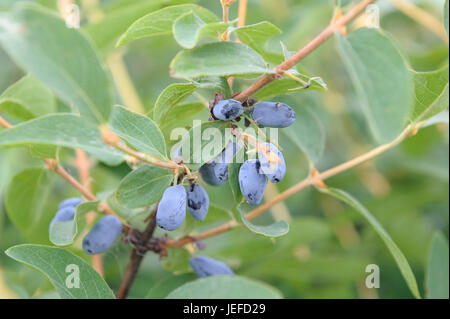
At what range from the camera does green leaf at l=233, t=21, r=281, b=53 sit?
1.05 metres

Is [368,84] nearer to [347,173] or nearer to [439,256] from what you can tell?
[439,256]

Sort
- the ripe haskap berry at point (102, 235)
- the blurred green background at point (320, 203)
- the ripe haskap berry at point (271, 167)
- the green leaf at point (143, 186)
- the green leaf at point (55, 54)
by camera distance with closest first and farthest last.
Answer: the green leaf at point (55, 54) → the ripe haskap berry at point (271, 167) → the green leaf at point (143, 186) → the ripe haskap berry at point (102, 235) → the blurred green background at point (320, 203)

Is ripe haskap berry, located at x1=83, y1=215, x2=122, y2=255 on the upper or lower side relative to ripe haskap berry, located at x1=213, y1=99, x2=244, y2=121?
lower

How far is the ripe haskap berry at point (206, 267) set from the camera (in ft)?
4.21

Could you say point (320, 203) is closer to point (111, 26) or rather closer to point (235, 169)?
point (111, 26)

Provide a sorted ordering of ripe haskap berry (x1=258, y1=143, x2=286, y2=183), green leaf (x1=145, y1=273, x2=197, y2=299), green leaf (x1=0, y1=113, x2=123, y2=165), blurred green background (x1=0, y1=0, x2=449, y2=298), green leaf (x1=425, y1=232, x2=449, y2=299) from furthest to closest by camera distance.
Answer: blurred green background (x1=0, y1=0, x2=449, y2=298), green leaf (x1=425, y1=232, x2=449, y2=299), green leaf (x1=145, y1=273, x2=197, y2=299), ripe haskap berry (x1=258, y1=143, x2=286, y2=183), green leaf (x1=0, y1=113, x2=123, y2=165)

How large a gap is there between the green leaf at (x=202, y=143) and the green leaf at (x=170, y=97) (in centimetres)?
8

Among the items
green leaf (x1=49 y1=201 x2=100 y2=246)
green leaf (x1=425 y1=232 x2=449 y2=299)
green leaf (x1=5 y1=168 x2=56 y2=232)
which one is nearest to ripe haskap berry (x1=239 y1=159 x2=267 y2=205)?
green leaf (x1=49 y1=201 x2=100 y2=246)

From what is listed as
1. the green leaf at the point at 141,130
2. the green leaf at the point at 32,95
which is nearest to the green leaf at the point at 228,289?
the green leaf at the point at 141,130

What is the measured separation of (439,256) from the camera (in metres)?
1.62

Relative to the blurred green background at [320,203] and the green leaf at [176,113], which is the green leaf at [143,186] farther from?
the blurred green background at [320,203]

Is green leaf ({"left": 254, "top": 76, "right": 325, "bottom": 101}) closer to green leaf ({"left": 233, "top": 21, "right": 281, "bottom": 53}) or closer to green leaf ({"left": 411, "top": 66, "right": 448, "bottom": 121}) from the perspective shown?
green leaf ({"left": 233, "top": 21, "right": 281, "bottom": 53})

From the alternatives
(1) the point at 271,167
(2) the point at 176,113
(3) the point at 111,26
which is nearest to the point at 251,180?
(1) the point at 271,167

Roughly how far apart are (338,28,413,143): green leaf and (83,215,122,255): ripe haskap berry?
0.64 metres
